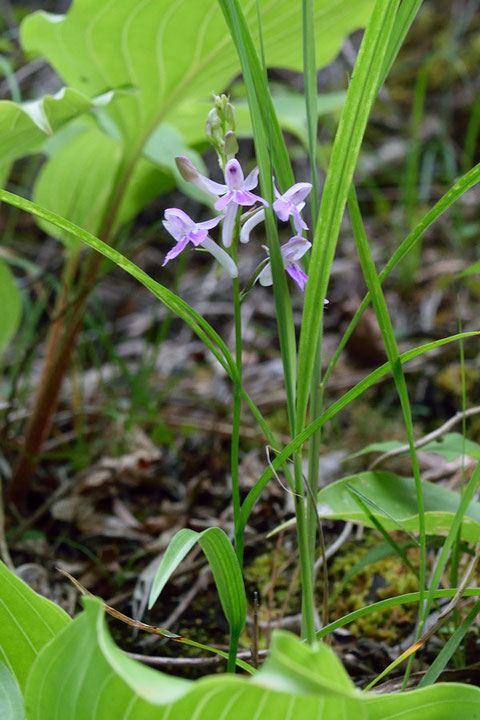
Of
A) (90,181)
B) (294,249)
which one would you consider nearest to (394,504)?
(294,249)

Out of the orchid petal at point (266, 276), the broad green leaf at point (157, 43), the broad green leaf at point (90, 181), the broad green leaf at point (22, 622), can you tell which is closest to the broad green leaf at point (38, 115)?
the broad green leaf at point (157, 43)

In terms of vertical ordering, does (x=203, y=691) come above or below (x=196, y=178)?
below

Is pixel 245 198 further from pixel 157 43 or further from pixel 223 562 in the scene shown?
pixel 157 43

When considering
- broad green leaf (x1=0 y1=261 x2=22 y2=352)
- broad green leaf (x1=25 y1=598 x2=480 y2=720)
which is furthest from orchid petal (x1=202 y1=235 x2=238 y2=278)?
broad green leaf (x1=0 y1=261 x2=22 y2=352)

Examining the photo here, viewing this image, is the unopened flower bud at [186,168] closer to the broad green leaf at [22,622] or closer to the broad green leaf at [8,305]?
the broad green leaf at [22,622]

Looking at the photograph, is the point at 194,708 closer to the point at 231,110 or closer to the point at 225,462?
the point at 231,110

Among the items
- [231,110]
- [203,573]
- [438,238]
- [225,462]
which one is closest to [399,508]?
[203,573]
